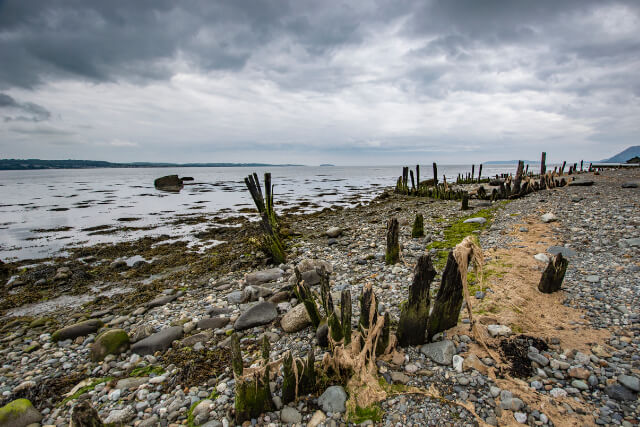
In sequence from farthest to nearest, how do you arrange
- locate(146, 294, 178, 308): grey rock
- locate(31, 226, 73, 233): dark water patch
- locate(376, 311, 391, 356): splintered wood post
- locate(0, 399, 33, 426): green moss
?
locate(31, 226, 73, 233): dark water patch, locate(146, 294, 178, 308): grey rock, locate(376, 311, 391, 356): splintered wood post, locate(0, 399, 33, 426): green moss

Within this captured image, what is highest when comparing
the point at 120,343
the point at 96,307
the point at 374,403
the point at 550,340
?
the point at 550,340

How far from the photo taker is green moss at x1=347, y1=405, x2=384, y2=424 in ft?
12.0

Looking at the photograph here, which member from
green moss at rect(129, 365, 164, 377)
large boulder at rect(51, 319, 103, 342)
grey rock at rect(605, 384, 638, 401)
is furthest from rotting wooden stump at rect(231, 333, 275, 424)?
large boulder at rect(51, 319, 103, 342)

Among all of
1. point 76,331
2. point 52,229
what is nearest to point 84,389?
point 76,331

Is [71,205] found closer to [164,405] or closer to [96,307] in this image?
[96,307]

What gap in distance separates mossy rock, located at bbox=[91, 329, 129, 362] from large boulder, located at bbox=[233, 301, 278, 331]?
7.40 feet

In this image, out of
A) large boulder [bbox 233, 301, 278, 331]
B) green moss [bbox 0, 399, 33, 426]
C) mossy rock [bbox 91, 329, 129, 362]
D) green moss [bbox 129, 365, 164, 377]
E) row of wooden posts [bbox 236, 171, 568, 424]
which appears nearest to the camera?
row of wooden posts [bbox 236, 171, 568, 424]

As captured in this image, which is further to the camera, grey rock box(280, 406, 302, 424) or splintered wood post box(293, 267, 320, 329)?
splintered wood post box(293, 267, 320, 329)

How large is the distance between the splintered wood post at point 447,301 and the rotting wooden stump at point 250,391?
277 cm

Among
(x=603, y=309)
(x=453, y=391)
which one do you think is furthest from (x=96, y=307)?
(x=603, y=309)

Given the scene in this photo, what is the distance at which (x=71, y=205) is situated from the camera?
3159 centimetres

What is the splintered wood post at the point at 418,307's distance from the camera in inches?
178

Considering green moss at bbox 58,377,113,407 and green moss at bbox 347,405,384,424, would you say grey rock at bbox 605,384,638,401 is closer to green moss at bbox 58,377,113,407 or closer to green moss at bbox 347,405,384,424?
green moss at bbox 347,405,384,424

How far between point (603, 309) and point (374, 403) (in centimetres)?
468
